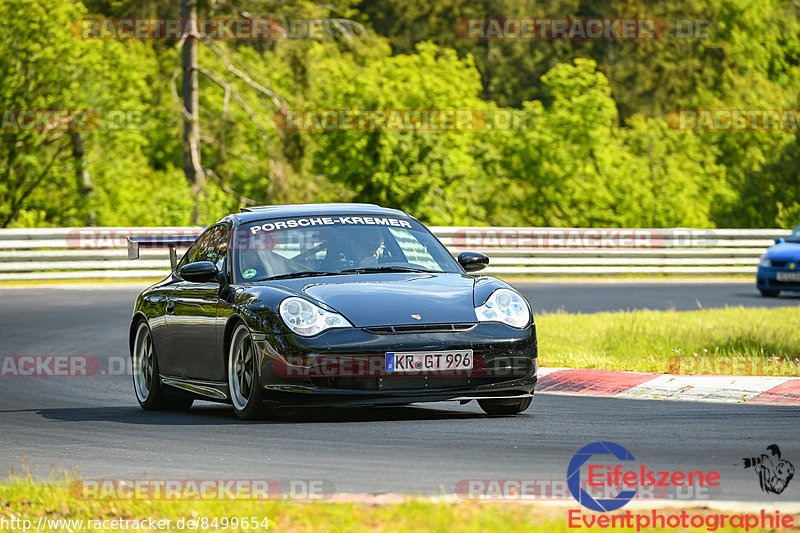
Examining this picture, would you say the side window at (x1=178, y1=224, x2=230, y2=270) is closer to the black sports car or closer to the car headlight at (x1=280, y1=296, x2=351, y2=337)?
the black sports car

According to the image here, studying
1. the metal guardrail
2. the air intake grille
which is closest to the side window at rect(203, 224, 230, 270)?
the air intake grille

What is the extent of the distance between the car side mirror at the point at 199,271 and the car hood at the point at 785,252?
16808mm

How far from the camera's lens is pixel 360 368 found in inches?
328

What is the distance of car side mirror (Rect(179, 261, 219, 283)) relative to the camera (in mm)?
9312

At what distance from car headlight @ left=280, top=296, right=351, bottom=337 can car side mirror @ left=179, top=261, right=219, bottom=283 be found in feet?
3.27

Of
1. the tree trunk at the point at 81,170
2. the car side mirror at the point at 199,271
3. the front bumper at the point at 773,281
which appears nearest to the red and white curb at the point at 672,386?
the car side mirror at the point at 199,271

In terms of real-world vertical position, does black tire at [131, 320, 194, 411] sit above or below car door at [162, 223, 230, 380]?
below

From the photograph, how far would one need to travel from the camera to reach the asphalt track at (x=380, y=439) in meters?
6.61

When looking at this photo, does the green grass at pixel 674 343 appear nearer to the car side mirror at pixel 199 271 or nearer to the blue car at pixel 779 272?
the car side mirror at pixel 199 271

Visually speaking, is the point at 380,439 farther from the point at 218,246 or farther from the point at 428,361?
the point at 218,246

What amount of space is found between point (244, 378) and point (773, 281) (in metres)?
16.9

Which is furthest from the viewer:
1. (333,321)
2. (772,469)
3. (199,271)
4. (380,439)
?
(199,271)

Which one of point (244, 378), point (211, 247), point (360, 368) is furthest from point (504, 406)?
point (211, 247)

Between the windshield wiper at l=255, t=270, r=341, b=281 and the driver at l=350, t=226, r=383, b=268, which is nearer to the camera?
the windshield wiper at l=255, t=270, r=341, b=281
